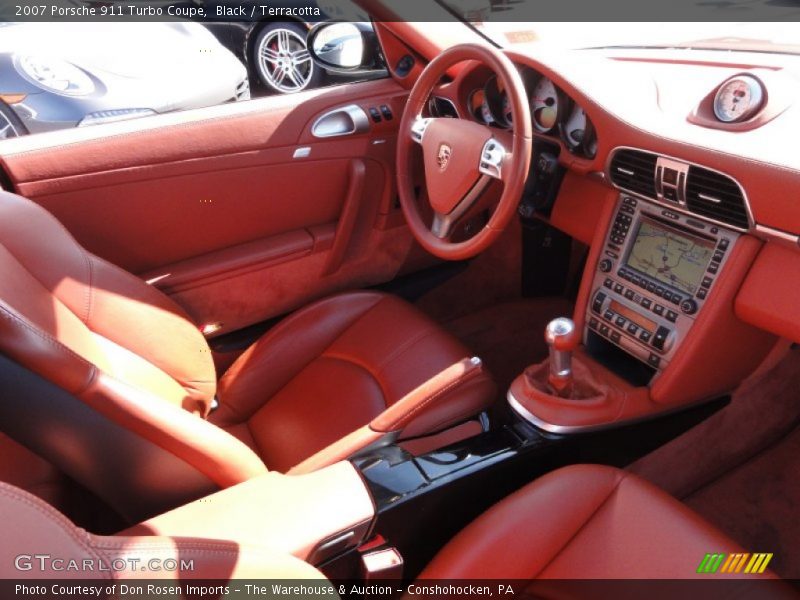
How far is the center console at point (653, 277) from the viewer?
4.37 feet

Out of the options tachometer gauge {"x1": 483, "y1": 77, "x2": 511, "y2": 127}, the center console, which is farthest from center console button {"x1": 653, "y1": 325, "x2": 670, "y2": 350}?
tachometer gauge {"x1": 483, "y1": 77, "x2": 511, "y2": 127}

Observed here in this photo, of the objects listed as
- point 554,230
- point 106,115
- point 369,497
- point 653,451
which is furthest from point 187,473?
point 106,115

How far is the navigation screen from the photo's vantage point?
1.34m

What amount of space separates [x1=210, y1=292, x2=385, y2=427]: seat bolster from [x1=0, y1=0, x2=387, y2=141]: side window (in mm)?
1524

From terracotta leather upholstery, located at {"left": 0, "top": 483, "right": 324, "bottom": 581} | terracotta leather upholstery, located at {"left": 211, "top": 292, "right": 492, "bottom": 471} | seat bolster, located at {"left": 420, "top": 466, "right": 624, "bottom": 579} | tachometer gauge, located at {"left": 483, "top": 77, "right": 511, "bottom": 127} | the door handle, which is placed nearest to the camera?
terracotta leather upholstery, located at {"left": 0, "top": 483, "right": 324, "bottom": 581}

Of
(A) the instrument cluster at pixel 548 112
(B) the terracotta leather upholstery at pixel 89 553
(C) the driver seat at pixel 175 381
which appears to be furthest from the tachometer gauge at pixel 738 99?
(B) the terracotta leather upholstery at pixel 89 553

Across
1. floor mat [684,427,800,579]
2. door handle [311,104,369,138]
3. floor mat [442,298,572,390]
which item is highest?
door handle [311,104,369,138]

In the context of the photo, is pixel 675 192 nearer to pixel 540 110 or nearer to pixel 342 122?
pixel 540 110

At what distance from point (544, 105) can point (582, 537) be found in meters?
0.98

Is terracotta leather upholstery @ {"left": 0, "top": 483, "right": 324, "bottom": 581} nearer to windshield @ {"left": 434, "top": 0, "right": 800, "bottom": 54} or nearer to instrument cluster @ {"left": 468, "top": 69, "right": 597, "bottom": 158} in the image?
instrument cluster @ {"left": 468, "top": 69, "right": 597, "bottom": 158}

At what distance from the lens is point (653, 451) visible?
5.03 ft

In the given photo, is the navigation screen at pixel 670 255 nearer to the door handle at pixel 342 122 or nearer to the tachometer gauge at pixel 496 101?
the tachometer gauge at pixel 496 101

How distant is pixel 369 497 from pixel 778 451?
1.21 metres

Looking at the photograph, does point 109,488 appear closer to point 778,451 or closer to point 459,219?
point 459,219
